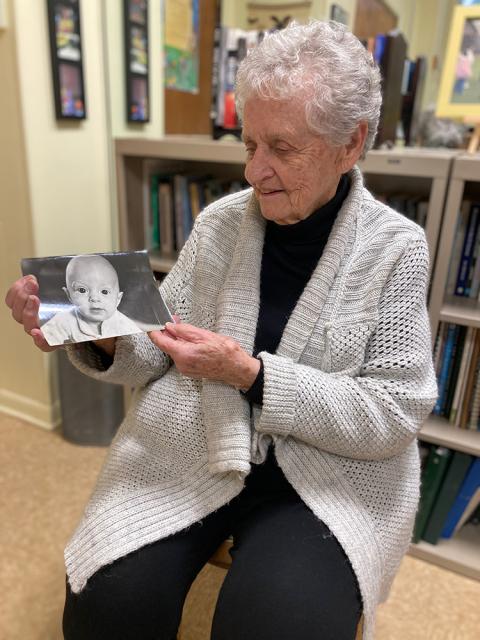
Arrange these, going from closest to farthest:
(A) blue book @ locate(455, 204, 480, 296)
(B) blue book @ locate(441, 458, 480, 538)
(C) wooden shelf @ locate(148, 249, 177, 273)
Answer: (A) blue book @ locate(455, 204, 480, 296), (B) blue book @ locate(441, 458, 480, 538), (C) wooden shelf @ locate(148, 249, 177, 273)

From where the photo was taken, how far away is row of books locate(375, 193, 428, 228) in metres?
1.44

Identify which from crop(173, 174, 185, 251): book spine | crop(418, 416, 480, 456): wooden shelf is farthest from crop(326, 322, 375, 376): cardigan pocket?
crop(173, 174, 185, 251): book spine

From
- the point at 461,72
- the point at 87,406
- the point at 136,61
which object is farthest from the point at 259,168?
the point at 87,406

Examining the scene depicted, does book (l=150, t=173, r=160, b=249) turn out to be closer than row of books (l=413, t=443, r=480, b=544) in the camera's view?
No

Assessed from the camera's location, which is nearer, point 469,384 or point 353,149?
point 353,149

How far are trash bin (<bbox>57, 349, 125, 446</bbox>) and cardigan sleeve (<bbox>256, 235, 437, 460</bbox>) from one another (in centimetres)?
106

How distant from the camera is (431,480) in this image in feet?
4.90

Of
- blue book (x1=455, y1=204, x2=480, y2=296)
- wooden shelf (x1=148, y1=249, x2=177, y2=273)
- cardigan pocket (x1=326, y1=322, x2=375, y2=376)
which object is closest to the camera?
cardigan pocket (x1=326, y1=322, x2=375, y2=376)

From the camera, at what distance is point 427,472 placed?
1496 millimetres

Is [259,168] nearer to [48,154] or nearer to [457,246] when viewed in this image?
[457,246]

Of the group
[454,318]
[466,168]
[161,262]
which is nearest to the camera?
[466,168]

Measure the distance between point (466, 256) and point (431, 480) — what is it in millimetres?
645

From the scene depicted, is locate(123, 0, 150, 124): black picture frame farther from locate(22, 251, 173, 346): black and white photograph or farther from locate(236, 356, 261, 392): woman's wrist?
locate(236, 356, 261, 392): woman's wrist

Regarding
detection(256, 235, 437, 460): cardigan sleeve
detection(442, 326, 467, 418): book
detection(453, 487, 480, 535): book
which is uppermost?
detection(256, 235, 437, 460): cardigan sleeve
